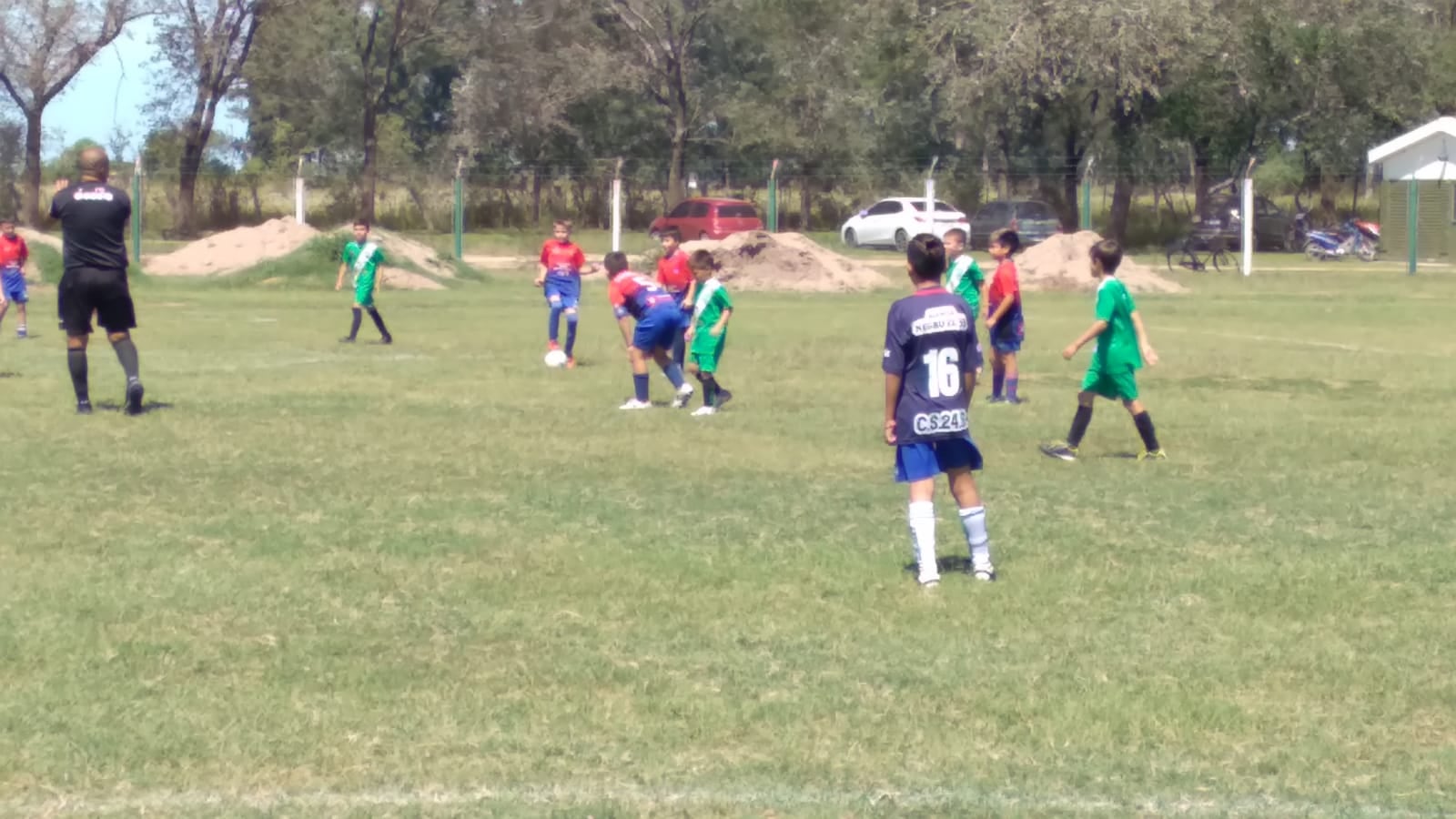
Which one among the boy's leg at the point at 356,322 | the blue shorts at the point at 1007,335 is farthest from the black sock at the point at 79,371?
the blue shorts at the point at 1007,335

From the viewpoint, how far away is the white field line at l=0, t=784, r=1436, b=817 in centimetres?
486

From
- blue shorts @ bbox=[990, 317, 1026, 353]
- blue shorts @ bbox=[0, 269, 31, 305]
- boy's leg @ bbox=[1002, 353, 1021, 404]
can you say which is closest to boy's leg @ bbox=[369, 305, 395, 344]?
blue shorts @ bbox=[0, 269, 31, 305]

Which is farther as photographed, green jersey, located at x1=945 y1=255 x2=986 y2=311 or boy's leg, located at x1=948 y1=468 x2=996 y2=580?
green jersey, located at x1=945 y1=255 x2=986 y2=311

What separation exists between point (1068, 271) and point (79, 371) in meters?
23.8

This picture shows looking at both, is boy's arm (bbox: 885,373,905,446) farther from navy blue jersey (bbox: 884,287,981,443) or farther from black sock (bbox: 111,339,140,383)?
black sock (bbox: 111,339,140,383)

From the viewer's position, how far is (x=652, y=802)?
494 centimetres

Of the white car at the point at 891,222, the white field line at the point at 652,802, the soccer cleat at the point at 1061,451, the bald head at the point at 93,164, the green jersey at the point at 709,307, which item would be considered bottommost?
the white field line at the point at 652,802

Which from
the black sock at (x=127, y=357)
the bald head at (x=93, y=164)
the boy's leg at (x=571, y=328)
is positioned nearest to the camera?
the bald head at (x=93, y=164)

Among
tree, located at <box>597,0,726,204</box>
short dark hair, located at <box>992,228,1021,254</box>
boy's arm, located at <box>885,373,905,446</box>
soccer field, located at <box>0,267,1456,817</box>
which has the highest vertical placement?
tree, located at <box>597,0,726,204</box>

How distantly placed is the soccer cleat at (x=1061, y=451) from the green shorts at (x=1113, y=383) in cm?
40

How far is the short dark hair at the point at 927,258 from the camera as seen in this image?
7523 mm

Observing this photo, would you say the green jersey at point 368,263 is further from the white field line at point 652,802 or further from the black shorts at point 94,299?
the white field line at point 652,802

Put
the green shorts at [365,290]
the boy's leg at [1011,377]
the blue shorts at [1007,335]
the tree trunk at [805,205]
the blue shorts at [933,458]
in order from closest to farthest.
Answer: the blue shorts at [933,458], the blue shorts at [1007,335], the boy's leg at [1011,377], the green shorts at [365,290], the tree trunk at [805,205]

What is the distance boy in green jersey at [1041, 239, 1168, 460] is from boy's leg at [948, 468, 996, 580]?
3.75 meters
